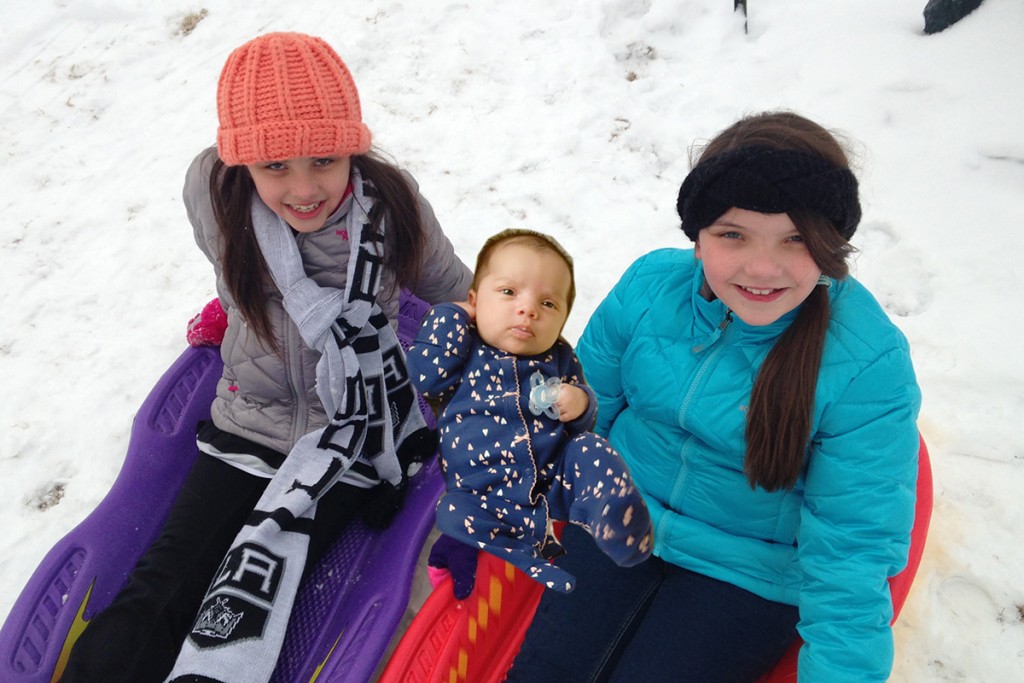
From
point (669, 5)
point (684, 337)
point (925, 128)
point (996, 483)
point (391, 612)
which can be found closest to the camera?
point (684, 337)

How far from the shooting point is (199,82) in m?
4.14

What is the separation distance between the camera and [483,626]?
2.04 meters

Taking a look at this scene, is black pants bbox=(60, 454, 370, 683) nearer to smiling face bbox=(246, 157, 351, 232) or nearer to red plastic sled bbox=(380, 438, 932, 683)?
red plastic sled bbox=(380, 438, 932, 683)

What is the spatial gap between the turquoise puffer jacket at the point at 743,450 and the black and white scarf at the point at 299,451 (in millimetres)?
650

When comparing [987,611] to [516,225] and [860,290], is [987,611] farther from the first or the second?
[516,225]

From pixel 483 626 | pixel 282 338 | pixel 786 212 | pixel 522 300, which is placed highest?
pixel 786 212

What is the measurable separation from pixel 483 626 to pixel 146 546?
1.09 metres

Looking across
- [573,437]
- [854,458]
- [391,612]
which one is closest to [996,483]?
[854,458]

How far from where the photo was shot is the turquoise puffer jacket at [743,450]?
4.99 ft

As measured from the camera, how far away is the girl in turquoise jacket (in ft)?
4.58

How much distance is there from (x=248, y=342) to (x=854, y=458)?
1632mm

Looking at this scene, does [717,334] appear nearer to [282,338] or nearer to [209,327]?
[282,338]

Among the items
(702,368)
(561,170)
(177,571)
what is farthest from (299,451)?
(561,170)

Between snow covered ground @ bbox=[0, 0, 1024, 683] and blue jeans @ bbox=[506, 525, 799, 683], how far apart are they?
1.96ft
